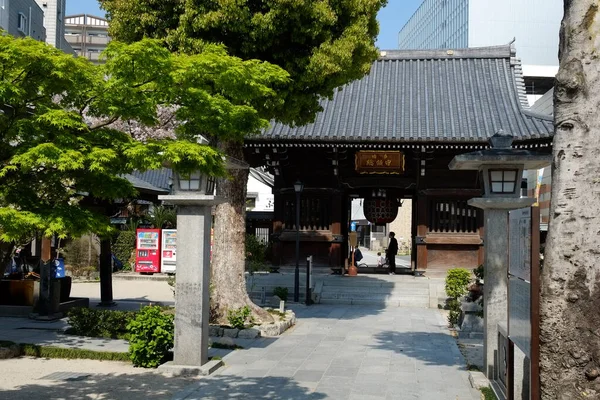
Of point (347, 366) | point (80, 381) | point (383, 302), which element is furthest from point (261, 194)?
point (80, 381)

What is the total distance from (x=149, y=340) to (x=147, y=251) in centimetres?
1743

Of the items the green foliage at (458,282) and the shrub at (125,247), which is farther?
the shrub at (125,247)

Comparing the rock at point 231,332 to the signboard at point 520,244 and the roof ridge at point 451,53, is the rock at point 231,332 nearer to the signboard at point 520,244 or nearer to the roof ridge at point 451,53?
the signboard at point 520,244

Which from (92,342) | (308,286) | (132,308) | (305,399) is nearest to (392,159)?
(308,286)

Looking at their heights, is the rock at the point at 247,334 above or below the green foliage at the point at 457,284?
below

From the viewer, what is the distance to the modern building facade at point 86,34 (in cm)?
7939

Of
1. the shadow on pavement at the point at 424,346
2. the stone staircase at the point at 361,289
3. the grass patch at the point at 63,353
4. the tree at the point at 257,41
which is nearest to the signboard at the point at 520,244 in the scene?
the shadow on pavement at the point at 424,346

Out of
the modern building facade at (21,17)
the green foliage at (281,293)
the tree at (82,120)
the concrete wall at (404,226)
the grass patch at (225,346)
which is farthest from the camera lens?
the concrete wall at (404,226)

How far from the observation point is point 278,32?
40.2ft

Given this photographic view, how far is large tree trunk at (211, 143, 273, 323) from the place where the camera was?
13.2 m

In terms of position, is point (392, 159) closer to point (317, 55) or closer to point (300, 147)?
point (300, 147)

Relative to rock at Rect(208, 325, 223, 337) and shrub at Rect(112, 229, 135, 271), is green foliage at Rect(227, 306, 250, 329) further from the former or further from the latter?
shrub at Rect(112, 229, 135, 271)

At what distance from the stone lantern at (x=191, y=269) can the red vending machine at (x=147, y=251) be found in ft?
56.9

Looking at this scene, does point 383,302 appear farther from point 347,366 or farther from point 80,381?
point 80,381
